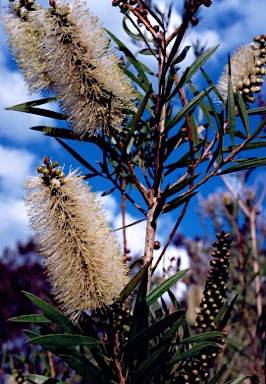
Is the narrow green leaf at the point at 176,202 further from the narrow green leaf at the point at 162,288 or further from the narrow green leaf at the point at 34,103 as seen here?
the narrow green leaf at the point at 34,103

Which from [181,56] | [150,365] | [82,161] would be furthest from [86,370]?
[181,56]

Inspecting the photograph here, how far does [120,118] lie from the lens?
40.9 inches

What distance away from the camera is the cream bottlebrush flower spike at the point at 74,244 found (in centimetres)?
85

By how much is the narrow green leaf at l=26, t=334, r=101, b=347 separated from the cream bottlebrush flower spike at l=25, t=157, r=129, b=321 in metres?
0.05

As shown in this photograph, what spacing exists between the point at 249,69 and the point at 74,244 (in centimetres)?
66

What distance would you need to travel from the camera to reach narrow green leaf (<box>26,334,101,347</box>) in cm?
77

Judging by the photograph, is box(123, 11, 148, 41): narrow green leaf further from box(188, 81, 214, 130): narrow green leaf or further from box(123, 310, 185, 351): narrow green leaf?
box(123, 310, 185, 351): narrow green leaf

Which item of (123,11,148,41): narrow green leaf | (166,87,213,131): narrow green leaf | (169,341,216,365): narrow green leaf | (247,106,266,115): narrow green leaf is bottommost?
(169,341,216,365): narrow green leaf

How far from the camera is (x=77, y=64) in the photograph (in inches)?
37.7

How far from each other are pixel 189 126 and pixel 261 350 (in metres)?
1.53

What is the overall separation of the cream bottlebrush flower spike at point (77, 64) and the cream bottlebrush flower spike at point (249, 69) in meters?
0.32

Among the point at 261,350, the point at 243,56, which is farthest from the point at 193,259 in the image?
the point at 243,56

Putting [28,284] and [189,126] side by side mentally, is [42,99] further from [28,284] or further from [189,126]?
[28,284]

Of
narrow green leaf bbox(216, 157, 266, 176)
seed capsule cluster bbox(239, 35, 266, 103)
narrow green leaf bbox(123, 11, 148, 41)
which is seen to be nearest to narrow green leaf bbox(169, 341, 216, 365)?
narrow green leaf bbox(216, 157, 266, 176)
